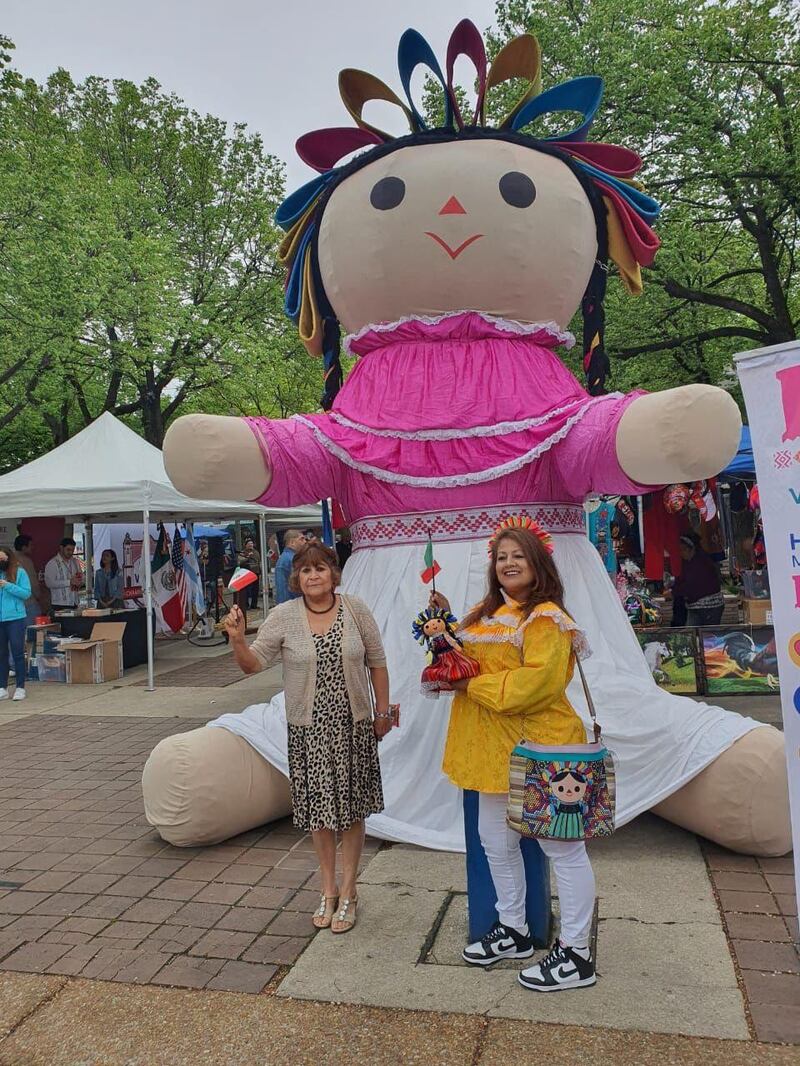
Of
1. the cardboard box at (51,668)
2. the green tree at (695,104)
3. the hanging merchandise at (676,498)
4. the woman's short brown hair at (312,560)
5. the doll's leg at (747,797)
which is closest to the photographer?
the woman's short brown hair at (312,560)

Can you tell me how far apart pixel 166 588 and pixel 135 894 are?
9.56m

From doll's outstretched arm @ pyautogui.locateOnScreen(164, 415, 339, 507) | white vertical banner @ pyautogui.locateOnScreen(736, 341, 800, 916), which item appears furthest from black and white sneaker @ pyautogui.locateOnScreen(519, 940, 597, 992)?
doll's outstretched arm @ pyautogui.locateOnScreen(164, 415, 339, 507)

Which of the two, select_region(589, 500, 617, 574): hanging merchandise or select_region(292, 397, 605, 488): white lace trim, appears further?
select_region(589, 500, 617, 574): hanging merchandise

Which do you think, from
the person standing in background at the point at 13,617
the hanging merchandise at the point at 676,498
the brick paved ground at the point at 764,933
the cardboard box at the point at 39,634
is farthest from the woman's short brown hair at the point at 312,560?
the cardboard box at the point at 39,634

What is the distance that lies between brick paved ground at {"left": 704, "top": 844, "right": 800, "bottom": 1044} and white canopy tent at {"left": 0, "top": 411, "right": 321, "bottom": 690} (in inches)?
228

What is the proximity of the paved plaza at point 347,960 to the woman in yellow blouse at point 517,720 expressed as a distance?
12 cm

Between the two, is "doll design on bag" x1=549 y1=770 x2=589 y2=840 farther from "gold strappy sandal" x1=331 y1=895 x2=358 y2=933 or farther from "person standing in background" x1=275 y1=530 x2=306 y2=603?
"person standing in background" x1=275 y1=530 x2=306 y2=603

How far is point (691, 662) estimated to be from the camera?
7.25 m

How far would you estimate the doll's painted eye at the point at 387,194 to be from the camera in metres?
4.17

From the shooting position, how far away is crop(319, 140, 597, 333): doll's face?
4.11 m

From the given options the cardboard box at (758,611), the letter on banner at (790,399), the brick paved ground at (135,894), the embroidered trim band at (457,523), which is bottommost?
the brick paved ground at (135,894)

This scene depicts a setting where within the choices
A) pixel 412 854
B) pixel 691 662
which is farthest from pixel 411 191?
pixel 691 662

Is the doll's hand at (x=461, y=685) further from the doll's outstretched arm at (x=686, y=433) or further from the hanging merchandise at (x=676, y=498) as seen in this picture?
the hanging merchandise at (x=676, y=498)

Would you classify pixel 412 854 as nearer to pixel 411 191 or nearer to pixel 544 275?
pixel 544 275
